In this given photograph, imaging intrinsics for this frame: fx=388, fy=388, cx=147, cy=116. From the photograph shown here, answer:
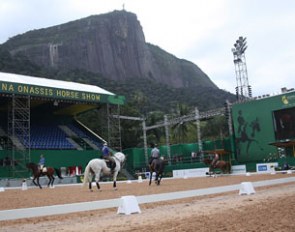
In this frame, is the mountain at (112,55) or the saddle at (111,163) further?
the mountain at (112,55)

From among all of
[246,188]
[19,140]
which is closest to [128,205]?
[246,188]

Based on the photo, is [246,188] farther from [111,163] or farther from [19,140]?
[19,140]

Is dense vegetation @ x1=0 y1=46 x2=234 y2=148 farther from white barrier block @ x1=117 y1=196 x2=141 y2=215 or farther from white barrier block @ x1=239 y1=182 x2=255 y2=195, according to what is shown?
white barrier block @ x1=117 y1=196 x2=141 y2=215

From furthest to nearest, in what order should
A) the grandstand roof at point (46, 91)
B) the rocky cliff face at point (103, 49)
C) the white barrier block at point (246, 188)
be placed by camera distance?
the rocky cliff face at point (103, 49)
the grandstand roof at point (46, 91)
the white barrier block at point (246, 188)

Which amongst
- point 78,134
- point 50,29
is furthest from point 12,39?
point 78,134

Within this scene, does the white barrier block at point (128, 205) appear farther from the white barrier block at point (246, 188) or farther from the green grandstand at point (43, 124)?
the green grandstand at point (43, 124)

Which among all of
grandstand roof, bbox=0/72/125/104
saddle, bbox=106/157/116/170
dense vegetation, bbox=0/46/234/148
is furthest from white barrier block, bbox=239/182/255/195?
dense vegetation, bbox=0/46/234/148

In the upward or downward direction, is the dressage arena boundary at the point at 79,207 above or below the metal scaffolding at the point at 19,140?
below

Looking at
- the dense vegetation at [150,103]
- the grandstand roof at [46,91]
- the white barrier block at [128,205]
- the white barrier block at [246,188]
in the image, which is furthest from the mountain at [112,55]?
the white barrier block at [128,205]

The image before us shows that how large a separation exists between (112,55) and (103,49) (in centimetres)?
361

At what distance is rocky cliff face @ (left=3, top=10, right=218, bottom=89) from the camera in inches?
4604

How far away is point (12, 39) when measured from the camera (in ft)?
393

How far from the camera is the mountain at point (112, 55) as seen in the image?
342 ft

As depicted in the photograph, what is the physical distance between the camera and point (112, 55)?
427 ft
